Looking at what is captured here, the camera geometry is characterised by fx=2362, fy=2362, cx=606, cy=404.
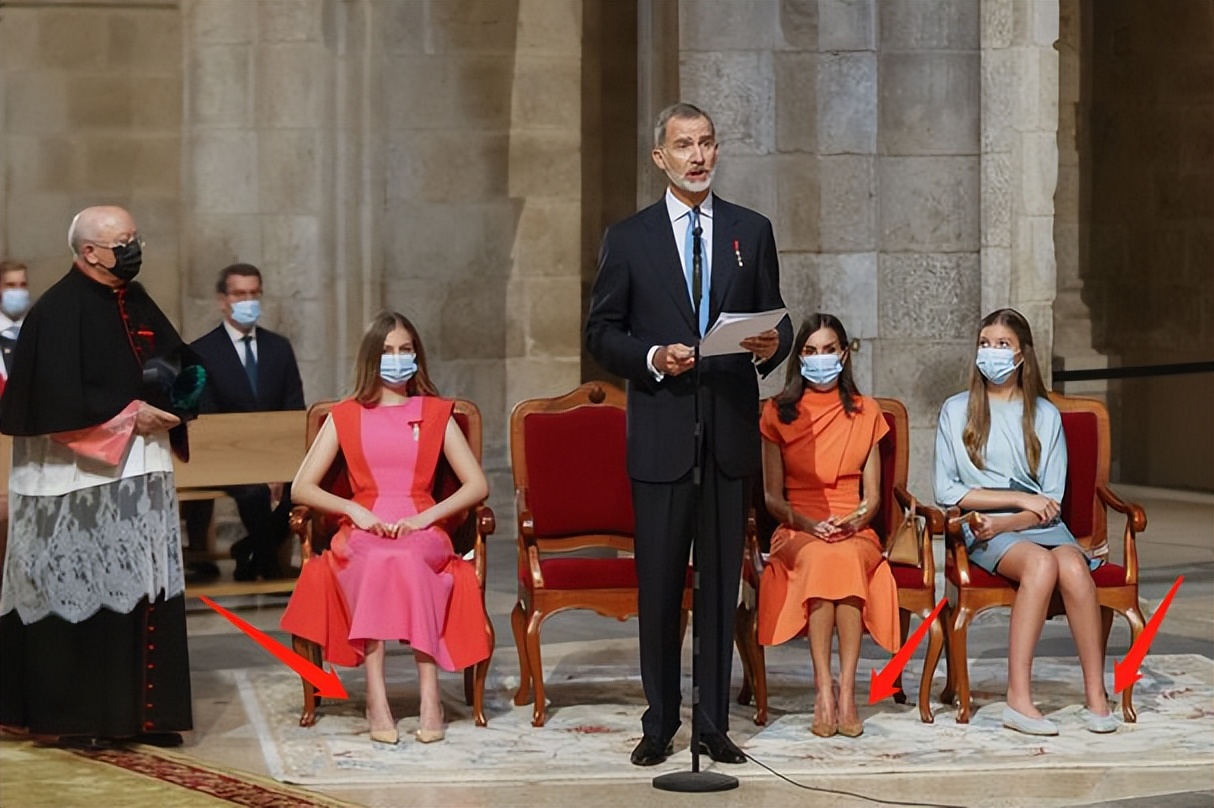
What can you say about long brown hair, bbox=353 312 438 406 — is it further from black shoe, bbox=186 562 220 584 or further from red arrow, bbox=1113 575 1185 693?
black shoe, bbox=186 562 220 584

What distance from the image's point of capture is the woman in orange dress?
23.8 ft

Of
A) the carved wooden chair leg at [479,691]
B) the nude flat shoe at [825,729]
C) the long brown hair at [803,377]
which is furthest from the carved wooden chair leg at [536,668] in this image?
the long brown hair at [803,377]

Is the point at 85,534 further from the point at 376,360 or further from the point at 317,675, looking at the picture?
the point at 376,360

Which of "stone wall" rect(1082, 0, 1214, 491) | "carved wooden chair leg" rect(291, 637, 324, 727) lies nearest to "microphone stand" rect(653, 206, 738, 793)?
"carved wooden chair leg" rect(291, 637, 324, 727)

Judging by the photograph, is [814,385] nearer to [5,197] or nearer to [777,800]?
[777,800]

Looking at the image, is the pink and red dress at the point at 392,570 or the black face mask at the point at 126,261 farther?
the pink and red dress at the point at 392,570

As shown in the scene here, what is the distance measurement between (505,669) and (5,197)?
6330mm

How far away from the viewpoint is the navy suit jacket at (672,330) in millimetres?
6660

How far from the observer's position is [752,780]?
655 cm

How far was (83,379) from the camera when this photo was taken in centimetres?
703

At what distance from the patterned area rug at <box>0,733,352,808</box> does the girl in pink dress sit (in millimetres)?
630

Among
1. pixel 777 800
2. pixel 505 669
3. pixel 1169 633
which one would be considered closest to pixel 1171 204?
pixel 1169 633

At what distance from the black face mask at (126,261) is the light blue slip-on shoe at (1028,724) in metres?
2.98

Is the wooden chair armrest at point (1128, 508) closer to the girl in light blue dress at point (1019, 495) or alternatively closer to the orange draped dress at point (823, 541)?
the girl in light blue dress at point (1019, 495)
